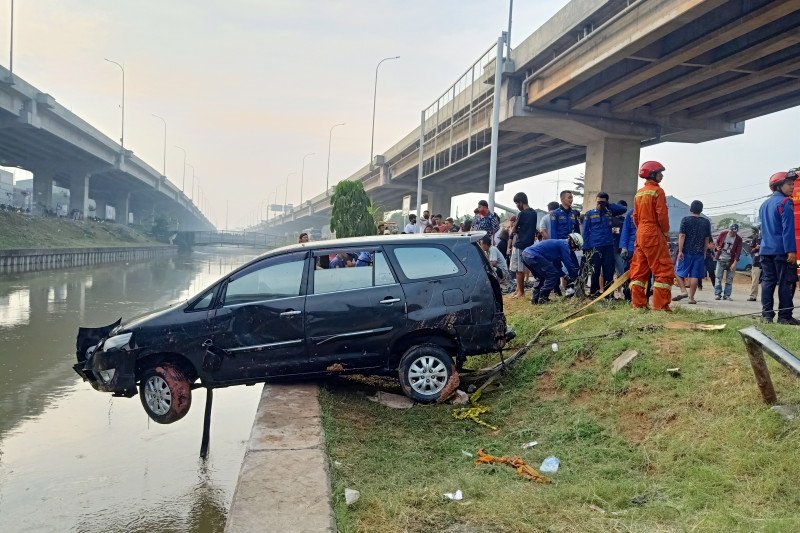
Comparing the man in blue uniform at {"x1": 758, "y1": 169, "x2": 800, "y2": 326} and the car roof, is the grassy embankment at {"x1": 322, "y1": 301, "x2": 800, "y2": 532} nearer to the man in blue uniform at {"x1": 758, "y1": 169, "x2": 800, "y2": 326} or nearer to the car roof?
the man in blue uniform at {"x1": 758, "y1": 169, "x2": 800, "y2": 326}

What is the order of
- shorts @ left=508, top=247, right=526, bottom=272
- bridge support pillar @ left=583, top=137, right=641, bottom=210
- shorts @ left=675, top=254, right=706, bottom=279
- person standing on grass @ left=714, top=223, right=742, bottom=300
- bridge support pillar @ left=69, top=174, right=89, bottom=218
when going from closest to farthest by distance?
shorts @ left=675, top=254, right=706, bottom=279
shorts @ left=508, top=247, right=526, bottom=272
person standing on grass @ left=714, top=223, right=742, bottom=300
bridge support pillar @ left=583, top=137, right=641, bottom=210
bridge support pillar @ left=69, top=174, right=89, bottom=218

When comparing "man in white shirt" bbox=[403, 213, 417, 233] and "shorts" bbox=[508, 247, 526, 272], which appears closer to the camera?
"shorts" bbox=[508, 247, 526, 272]

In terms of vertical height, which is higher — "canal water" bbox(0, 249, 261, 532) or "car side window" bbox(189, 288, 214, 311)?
"car side window" bbox(189, 288, 214, 311)

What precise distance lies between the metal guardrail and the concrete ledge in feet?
9.36

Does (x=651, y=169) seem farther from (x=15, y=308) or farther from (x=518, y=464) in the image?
(x=15, y=308)

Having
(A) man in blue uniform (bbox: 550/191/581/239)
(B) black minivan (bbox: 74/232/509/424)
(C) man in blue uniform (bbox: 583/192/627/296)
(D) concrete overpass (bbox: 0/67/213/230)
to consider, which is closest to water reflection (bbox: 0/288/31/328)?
(B) black minivan (bbox: 74/232/509/424)

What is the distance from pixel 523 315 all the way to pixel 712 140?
16379 mm

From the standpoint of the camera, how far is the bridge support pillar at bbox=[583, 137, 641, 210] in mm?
19984

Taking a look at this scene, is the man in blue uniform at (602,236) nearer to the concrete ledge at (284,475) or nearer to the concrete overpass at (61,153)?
the concrete ledge at (284,475)

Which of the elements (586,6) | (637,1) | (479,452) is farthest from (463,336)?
(586,6)

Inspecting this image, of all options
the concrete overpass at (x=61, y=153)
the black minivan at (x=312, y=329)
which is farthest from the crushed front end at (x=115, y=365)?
the concrete overpass at (x=61, y=153)

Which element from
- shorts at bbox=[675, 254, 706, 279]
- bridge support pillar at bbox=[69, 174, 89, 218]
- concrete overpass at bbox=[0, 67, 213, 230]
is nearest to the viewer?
shorts at bbox=[675, 254, 706, 279]

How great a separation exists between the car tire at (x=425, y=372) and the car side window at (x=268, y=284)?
130 centimetres

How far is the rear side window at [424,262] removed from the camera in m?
6.04
